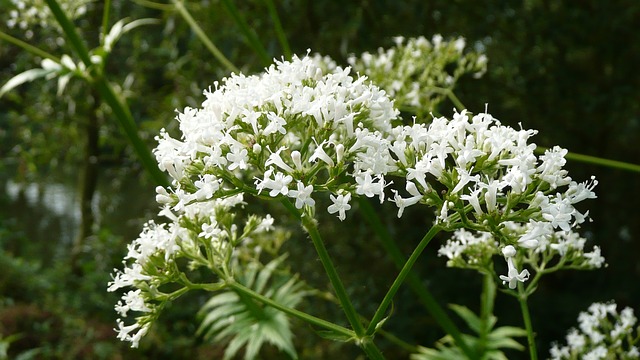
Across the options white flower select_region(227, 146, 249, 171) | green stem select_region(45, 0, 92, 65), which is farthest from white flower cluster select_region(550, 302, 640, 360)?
green stem select_region(45, 0, 92, 65)

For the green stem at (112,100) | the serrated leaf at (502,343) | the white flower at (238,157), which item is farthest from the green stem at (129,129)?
the serrated leaf at (502,343)

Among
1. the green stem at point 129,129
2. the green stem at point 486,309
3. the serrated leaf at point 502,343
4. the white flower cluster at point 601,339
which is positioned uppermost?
the green stem at point 129,129

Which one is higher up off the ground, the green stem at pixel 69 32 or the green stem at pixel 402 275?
the green stem at pixel 69 32

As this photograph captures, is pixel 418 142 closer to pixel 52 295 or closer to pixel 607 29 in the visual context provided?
pixel 607 29

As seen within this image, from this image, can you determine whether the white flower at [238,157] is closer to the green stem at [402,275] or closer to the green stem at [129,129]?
the green stem at [402,275]

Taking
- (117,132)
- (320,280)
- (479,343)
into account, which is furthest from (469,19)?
(117,132)

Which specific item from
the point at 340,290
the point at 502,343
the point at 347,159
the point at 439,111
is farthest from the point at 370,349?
the point at 439,111

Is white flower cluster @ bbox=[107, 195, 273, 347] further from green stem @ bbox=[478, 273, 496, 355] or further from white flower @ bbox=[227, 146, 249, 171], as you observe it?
green stem @ bbox=[478, 273, 496, 355]
